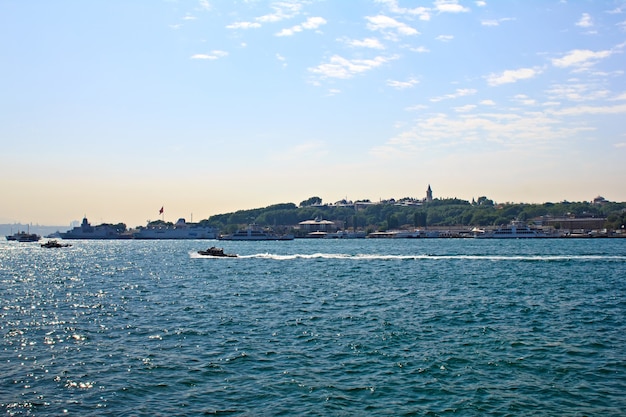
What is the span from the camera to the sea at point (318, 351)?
18.2 metres


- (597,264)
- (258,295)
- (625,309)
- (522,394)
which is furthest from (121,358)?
(597,264)

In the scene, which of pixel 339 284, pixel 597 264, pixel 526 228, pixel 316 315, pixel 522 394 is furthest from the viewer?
pixel 526 228

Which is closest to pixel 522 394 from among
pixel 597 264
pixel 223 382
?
pixel 223 382

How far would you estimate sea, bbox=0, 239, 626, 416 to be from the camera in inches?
717

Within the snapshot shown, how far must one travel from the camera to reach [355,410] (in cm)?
1747

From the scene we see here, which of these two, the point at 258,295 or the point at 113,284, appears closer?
the point at 258,295

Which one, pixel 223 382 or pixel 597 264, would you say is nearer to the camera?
pixel 223 382

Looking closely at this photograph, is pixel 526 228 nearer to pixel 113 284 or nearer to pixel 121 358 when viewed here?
pixel 113 284

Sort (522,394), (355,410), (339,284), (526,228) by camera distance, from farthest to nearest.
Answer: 1. (526,228)
2. (339,284)
3. (522,394)
4. (355,410)

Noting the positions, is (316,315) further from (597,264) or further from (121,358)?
(597,264)

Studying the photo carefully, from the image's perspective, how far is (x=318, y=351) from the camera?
966 inches

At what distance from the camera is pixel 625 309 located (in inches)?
1372

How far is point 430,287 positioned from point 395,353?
24.1 metres

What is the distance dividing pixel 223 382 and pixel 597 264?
62.0 meters
